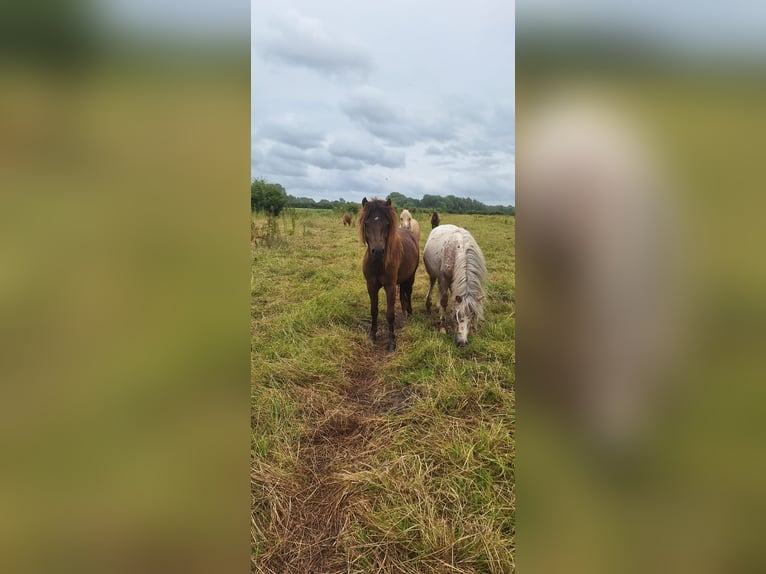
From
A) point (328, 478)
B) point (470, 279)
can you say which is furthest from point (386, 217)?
point (328, 478)

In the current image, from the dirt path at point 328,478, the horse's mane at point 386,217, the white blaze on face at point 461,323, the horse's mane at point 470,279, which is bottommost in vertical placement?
the dirt path at point 328,478

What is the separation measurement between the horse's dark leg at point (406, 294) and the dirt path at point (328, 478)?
2.94 meters

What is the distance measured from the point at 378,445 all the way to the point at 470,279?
325cm

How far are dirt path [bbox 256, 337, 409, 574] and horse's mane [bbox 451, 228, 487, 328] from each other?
74.6 inches

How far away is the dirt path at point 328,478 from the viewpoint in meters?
2.07

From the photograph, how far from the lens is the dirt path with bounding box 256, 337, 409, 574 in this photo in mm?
2074
